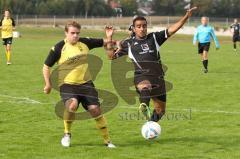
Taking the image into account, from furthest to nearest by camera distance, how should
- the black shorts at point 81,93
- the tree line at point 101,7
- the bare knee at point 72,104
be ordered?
1. the tree line at point 101,7
2. the black shorts at point 81,93
3. the bare knee at point 72,104

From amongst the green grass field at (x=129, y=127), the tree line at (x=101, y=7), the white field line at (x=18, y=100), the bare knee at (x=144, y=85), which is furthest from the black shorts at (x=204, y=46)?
the tree line at (x=101, y=7)

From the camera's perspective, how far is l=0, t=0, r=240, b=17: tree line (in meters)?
112

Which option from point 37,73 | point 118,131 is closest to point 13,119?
point 118,131

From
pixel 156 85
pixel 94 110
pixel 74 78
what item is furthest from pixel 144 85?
pixel 74 78

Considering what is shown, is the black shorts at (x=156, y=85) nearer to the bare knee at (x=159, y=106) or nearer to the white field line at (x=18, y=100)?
the bare knee at (x=159, y=106)

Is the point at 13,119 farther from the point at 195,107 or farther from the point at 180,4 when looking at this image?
the point at 180,4

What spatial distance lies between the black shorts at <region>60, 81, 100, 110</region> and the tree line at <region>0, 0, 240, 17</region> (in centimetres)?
9034

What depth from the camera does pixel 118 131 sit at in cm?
1068

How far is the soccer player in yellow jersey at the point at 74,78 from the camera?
917cm

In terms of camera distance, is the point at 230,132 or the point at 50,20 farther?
the point at 50,20

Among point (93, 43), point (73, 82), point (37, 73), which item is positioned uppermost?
point (93, 43)

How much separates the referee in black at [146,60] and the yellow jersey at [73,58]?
609mm

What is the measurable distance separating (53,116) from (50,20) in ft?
294

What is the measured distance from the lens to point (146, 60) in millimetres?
10227
